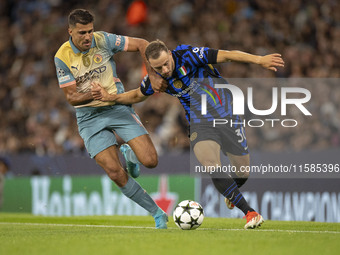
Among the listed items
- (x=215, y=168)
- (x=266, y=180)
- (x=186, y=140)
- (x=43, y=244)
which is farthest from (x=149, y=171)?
(x=43, y=244)

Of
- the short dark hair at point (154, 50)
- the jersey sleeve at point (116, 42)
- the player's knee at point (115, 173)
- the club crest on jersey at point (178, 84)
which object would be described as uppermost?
the jersey sleeve at point (116, 42)

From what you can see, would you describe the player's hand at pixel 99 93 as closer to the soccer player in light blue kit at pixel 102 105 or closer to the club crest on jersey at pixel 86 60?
the soccer player in light blue kit at pixel 102 105

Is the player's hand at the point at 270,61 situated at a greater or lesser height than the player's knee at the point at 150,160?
greater

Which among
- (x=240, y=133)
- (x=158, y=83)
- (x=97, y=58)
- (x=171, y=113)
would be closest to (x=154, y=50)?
(x=158, y=83)

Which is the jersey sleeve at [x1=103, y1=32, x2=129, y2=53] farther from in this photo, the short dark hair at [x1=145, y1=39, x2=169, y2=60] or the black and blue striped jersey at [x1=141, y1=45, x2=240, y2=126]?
the short dark hair at [x1=145, y1=39, x2=169, y2=60]

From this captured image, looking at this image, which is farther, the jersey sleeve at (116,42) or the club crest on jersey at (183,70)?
the jersey sleeve at (116,42)

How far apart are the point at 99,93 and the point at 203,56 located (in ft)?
4.46

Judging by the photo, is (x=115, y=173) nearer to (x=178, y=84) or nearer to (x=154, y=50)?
(x=178, y=84)

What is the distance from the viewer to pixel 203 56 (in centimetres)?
752

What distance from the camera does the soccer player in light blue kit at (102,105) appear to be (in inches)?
309

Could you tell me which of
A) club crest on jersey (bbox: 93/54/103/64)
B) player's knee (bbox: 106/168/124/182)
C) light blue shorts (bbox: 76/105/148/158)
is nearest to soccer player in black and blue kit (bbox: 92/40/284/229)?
light blue shorts (bbox: 76/105/148/158)

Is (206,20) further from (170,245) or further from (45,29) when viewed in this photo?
(170,245)

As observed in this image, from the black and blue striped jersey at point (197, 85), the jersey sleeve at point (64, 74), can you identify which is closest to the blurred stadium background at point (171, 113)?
the black and blue striped jersey at point (197, 85)

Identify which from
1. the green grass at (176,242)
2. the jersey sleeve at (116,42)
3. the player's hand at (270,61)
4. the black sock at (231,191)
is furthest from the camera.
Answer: the jersey sleeve at (116,42)
